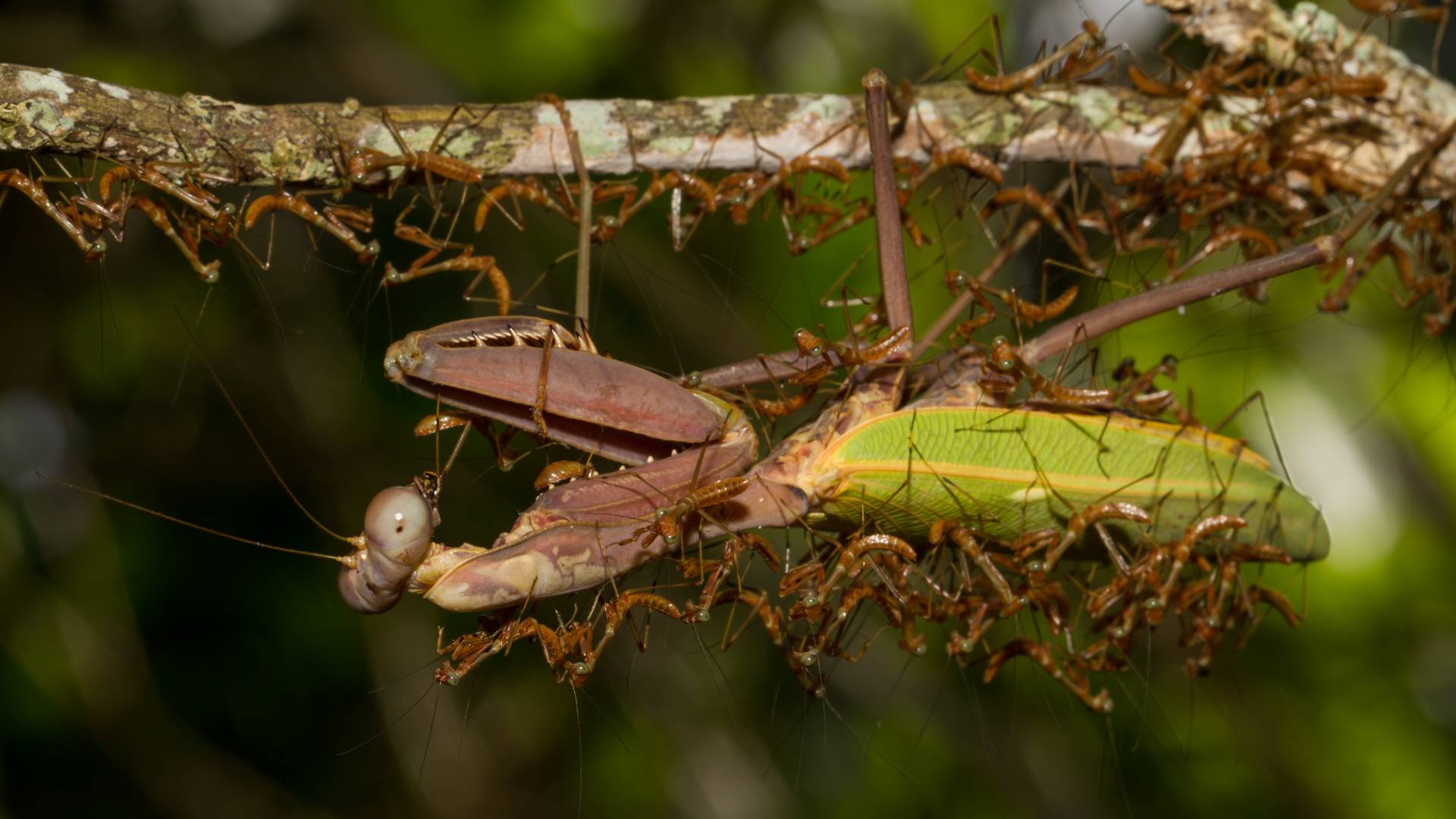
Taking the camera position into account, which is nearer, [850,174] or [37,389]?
[850,174]

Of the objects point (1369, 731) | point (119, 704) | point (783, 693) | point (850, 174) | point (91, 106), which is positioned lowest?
point (1369, 731)

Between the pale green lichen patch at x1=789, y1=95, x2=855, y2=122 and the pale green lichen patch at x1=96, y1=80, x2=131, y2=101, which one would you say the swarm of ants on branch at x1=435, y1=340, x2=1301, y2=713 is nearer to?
the pale green lichen patch at x1=789, y1=95, x2=855, y2=122

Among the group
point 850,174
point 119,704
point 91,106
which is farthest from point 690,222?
point 119,704

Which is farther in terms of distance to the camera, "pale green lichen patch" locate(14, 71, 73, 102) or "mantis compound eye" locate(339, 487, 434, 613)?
"pale green lichen patch" locate(14, 71, 73, 102)

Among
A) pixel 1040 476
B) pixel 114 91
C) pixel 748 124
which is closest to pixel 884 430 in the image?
pixel 1040 476

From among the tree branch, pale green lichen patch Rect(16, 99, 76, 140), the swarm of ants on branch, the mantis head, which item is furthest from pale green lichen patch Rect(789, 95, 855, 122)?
pale green lichen patch Rect(16, 99, 76, 140)

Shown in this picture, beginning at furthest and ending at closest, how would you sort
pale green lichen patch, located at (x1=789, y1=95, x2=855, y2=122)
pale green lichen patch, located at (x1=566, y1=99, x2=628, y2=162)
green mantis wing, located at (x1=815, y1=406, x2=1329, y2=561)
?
pale green lichen patch, located at (x1=789, y1=95, x2=855, y2=122) < pale green lichen patch, located at (x1=566, y1=99, x2=628, y2=162) < green mantis wing, located at (x1=815, y1=406, x2=1329, y2=561)

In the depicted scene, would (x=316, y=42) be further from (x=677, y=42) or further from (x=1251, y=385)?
(x=1251, y=385)
